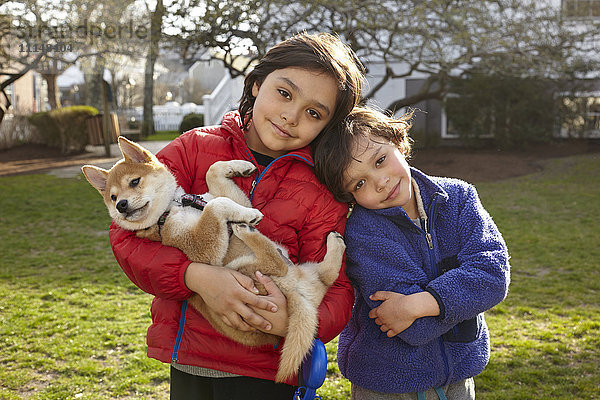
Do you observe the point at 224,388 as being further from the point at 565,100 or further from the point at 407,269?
the point at 565,100

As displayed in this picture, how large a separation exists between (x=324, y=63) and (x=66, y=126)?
18.2 metres

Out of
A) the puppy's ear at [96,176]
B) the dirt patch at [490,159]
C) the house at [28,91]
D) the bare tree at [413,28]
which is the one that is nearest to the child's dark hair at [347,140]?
the puppy's ear at [96,176]

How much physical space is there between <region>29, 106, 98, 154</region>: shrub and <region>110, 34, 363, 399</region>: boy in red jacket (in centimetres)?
1754

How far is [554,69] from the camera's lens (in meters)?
14.9

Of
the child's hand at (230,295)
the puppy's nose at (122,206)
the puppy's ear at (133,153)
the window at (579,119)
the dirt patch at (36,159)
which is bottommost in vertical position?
the dirt patch at (36,159)

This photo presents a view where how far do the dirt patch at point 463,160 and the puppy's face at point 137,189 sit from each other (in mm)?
12713

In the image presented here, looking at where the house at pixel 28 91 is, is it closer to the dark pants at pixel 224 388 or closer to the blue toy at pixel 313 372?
the dark pants at pixel 224 388

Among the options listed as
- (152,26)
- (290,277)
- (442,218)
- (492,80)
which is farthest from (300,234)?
(492,80)

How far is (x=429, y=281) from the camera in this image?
2.54 metres

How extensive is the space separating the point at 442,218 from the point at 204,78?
156ft

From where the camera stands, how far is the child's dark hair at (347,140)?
255 centimetres

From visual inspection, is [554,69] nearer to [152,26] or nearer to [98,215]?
[152,26]

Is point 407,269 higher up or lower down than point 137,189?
lower down

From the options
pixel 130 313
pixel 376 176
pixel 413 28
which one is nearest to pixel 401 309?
pixel 376 176
